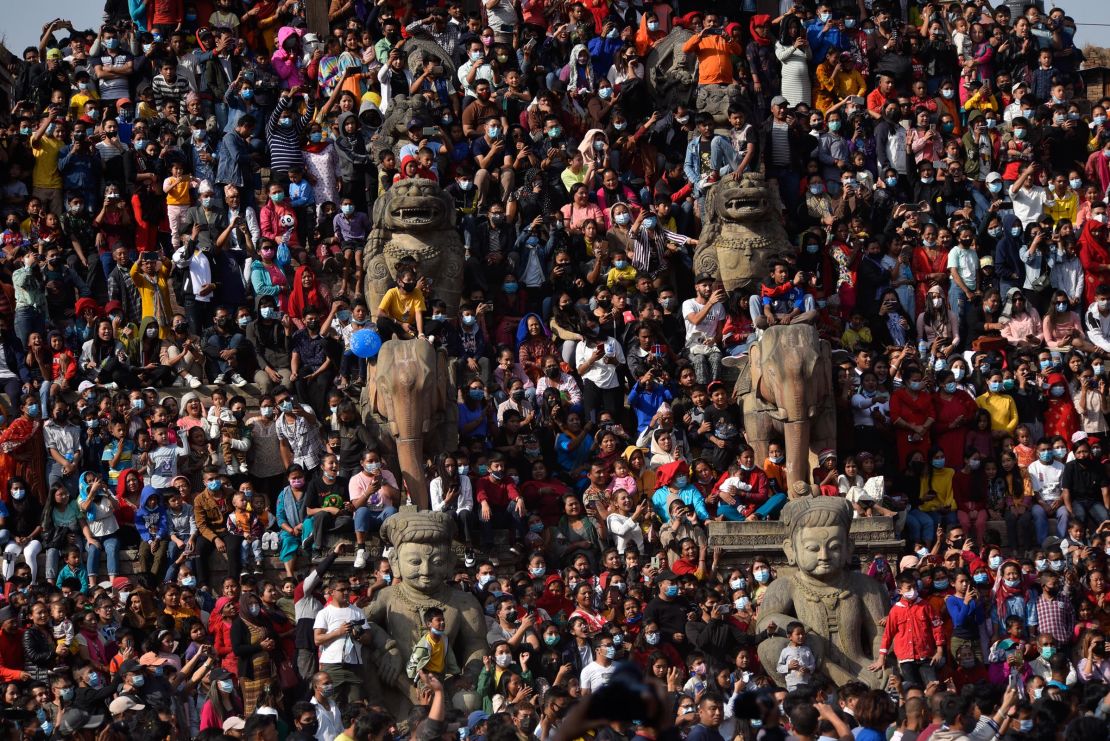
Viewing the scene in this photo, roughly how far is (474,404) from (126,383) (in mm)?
3487

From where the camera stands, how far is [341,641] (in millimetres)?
22359

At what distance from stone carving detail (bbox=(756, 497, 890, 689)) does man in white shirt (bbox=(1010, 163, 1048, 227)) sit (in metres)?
8.51

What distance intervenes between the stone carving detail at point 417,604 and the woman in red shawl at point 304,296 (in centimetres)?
525

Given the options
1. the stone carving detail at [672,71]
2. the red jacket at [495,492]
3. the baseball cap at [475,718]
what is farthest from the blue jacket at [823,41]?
the baseball cap at [475,718]

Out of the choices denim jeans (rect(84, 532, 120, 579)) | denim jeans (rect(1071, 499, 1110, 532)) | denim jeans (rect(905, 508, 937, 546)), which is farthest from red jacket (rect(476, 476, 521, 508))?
denim jeans (rect(1071, 499, 1110, 532))

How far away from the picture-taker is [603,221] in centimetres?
2992

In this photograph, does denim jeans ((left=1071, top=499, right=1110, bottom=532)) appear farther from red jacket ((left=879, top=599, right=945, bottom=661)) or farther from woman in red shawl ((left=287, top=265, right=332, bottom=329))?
woman in red shawl ((left=287, top=265, right=332, bottom=329))

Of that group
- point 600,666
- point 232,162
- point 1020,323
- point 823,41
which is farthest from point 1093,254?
point 600,666

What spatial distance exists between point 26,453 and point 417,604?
16.6ft

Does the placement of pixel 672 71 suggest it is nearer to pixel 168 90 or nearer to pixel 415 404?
pixel 168 90

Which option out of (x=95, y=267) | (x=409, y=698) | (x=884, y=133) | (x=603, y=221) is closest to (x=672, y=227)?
(x=603, y=221)

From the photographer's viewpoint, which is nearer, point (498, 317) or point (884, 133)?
point (498, 317)

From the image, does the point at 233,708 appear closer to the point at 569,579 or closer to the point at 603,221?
the point at 569,579

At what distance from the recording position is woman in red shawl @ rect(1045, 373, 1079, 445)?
28047mm
